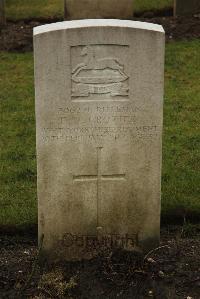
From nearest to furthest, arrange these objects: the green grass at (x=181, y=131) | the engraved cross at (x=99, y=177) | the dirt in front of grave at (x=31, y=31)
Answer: the engraved cross at (x=99, y=177) → the green grass at (x=181, y=131) → the dirt in front of grave at (x=31, y=31)

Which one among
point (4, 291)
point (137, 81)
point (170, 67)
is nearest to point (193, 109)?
point (170, 67)

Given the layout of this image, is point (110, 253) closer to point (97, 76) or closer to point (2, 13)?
point (97, 76)

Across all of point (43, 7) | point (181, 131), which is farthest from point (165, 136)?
point (43, 7)

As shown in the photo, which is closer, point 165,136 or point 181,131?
point 165,136

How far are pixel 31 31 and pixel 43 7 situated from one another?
60.0 inches

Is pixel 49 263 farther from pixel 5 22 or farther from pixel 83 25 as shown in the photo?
pixel 5 22

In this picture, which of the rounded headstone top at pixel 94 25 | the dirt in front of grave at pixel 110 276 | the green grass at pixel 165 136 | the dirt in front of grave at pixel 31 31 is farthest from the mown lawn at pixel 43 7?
the dirt in front of grave at pixel 110 276

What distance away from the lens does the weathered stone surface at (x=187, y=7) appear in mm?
11797

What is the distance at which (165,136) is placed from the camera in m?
7.71

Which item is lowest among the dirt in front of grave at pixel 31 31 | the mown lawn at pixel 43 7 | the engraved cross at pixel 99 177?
the engraved cross at pixel 99 177

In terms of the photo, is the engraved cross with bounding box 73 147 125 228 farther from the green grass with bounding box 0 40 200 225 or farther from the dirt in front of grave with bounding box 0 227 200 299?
the green grass with bounding box 0 40 200 225

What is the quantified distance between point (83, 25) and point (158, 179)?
132cm

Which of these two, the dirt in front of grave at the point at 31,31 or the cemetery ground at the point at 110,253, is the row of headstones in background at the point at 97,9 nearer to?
the dirt in front of grave at the point at 31,31

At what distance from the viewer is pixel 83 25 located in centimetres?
477
